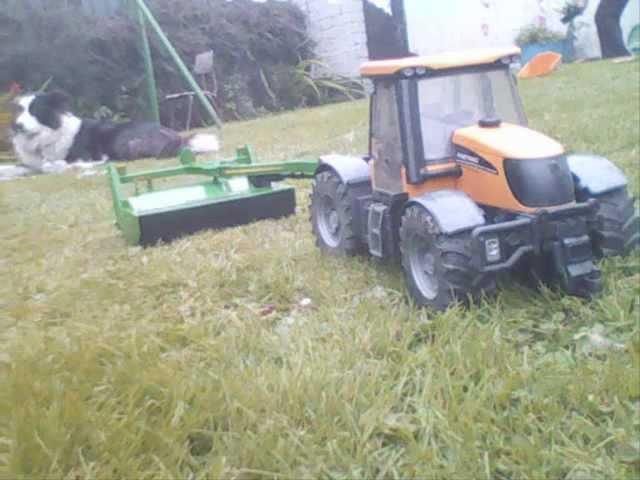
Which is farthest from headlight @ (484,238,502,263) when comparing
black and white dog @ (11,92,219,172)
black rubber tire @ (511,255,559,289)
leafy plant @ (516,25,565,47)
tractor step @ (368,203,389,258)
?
leafy plant @ (516,25,565,47)

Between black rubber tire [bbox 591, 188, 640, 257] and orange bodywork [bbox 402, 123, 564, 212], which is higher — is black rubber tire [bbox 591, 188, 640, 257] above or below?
below

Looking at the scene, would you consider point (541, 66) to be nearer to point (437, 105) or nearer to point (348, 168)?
point (348, 168)

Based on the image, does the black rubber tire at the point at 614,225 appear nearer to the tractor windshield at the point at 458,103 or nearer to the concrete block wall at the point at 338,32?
the tractor windshield at the point at 458,103

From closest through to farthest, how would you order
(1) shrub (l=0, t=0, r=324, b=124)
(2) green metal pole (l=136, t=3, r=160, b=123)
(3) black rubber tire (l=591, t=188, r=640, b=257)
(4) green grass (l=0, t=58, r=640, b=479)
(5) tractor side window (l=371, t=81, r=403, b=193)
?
(4) green grass (l=0, t=58, r=640, b=479) → (3) black rubber tire (l=591, t=188, r=640, b=257) → (5) tractor side window (l=371, t=81, r=403, b=193) → (1) shrub (l=0, t=0, r=324, b=124) → (2) green metal pole (l=136, t=3, r=160, b=123)

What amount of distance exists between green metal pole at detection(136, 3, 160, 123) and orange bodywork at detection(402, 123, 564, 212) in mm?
7538

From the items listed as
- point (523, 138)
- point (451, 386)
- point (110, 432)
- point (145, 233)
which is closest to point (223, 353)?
point (110, 432)

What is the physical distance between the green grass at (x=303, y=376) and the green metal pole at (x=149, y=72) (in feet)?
21.9

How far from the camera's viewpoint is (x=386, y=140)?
293 centimetres

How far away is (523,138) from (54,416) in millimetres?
1678

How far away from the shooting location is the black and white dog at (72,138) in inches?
324

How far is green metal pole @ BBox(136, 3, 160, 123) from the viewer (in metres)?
9.55

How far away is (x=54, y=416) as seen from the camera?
1.81 m

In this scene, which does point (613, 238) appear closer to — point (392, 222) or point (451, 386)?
point (392, 222)

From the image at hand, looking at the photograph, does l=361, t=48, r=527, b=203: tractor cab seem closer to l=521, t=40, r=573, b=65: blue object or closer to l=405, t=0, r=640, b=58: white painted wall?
l=405, t=0, r=640, b=58: white painted wall
